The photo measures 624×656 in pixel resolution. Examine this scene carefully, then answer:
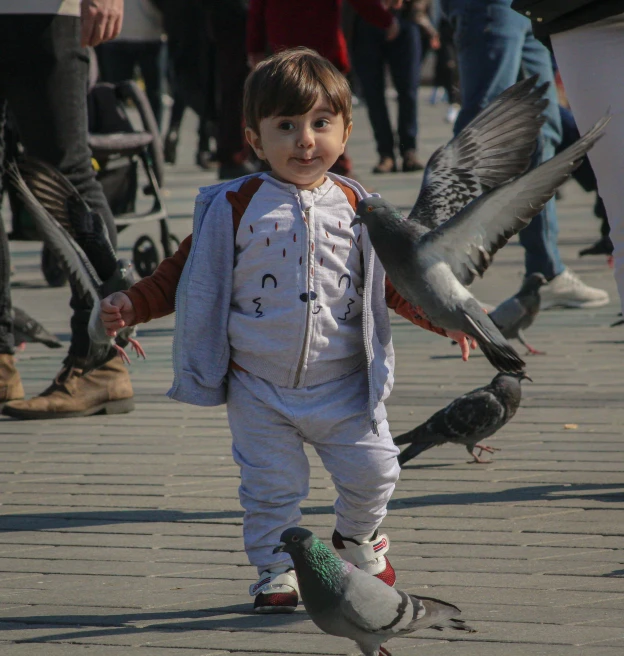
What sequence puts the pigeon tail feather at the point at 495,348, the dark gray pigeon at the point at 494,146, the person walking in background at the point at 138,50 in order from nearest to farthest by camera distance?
the pigeon tail feather at the point at 495,348, the dark gray pigeon at the point at 494,146, the person walking in background at the point at 138,50

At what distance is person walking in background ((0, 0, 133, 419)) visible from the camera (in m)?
5.31

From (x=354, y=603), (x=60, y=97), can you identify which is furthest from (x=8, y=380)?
(x=354, y=603)

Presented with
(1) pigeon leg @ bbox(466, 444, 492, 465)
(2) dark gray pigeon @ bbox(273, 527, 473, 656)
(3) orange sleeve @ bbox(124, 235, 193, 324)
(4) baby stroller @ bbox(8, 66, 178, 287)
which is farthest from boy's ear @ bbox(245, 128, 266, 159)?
(4) baby stroller @ bbox(8, 66, 178, 287)

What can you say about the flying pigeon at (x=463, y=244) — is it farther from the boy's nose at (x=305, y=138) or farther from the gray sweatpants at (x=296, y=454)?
the gray sweatpants at (x=296, y=454)

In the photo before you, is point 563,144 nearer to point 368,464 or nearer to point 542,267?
point 542,267

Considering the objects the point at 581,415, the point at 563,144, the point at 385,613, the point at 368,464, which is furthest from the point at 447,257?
the point at 563,144

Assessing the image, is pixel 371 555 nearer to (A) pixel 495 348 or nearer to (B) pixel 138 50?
(A) pixel 495 348

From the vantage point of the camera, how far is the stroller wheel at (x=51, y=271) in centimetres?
879

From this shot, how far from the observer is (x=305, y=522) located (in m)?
4.04

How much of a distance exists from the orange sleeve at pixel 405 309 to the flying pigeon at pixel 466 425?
48.9 inches

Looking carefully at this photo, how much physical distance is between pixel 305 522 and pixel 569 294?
13.8 feet

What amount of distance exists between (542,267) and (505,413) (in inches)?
119

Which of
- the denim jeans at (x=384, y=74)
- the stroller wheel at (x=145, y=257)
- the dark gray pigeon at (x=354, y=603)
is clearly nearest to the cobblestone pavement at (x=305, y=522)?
the dark gray pigeon at (x=354, y=603)

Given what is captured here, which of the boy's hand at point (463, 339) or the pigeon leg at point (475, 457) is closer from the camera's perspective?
the boy's hand at point (463, 339)
